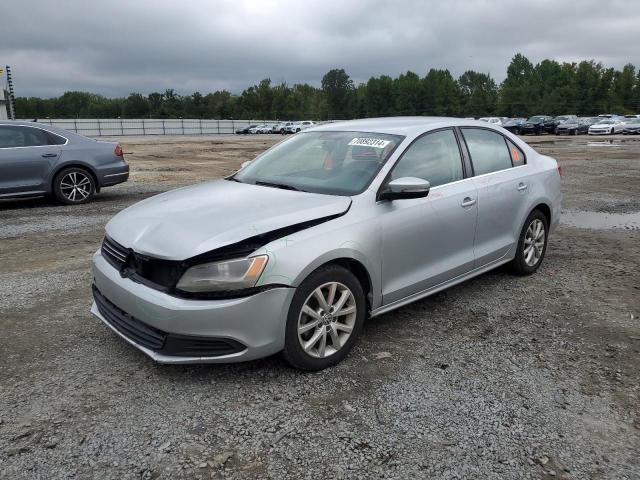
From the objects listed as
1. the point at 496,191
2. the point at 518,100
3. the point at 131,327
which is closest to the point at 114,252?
the point at 131,327

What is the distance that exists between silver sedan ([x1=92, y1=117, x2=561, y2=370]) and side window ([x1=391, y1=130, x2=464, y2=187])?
0.04ft

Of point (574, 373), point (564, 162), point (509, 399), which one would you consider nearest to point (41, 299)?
point (509, 399)

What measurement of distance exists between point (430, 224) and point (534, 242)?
1893 mm

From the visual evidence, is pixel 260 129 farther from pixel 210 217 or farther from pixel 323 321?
pixel 323 321

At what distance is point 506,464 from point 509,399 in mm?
632

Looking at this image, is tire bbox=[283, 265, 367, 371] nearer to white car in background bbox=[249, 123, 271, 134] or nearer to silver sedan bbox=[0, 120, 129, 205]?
silver sedan bbox=[0, 120, 129, 205]

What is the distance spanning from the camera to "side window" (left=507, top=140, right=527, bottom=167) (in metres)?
5.34

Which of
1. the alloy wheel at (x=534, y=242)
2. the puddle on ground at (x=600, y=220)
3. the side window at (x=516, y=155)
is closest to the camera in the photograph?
the side window at (x=516, y=155)

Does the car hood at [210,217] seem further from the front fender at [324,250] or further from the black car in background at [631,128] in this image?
the black car in background at [631,128]

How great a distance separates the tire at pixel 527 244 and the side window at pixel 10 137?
26.4 ft

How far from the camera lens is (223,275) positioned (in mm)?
3154

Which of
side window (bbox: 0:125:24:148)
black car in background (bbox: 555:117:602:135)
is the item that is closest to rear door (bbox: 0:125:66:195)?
side window (bbox: 0:125:24:148)

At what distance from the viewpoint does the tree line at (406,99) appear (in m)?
100

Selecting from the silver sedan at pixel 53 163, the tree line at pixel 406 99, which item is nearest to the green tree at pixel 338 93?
the tree line at pixel 406 99
